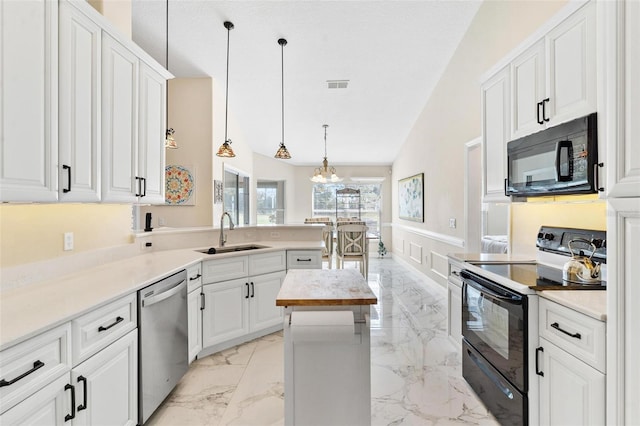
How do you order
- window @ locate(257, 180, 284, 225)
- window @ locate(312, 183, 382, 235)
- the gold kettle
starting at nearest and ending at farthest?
the gold kettle < window @ locate(257, 180, 284, 225) < window @ locate(312, 183, 382, 235)

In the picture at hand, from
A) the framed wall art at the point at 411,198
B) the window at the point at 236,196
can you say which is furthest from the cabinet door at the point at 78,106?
the framed wall art at the point at 411,198

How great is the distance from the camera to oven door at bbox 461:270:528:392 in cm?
162

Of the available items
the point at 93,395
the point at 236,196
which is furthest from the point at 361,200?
the point at 93,395

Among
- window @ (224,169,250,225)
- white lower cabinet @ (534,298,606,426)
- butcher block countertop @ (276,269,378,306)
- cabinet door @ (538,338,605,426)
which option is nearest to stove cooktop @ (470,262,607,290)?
white lower cabinet @ (534,298,606,426)

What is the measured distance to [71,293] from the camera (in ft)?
5.03

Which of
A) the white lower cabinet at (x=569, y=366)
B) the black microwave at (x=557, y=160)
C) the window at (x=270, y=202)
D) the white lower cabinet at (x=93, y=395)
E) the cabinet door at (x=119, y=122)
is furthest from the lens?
the window at (x=270, y=202)

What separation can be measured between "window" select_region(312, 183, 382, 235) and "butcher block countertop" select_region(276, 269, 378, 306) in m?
6.33

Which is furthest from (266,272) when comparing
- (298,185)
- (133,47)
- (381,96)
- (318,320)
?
(298,185)

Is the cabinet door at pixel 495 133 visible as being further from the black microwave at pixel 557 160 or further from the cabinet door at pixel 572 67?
the cabinet door at pixel 572 67

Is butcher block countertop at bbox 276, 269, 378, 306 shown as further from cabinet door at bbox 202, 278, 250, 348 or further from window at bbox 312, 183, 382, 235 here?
window at bbox 312, 183, 382, 235

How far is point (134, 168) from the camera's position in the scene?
214cm

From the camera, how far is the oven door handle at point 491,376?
174cm

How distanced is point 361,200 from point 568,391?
7.10m

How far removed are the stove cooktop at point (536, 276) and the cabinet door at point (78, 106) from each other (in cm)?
254
